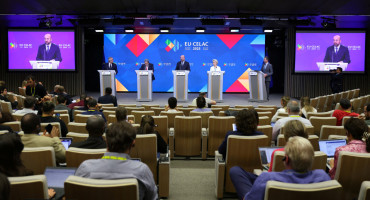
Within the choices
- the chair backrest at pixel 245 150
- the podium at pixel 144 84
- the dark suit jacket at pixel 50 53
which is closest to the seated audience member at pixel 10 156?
the chair backrest at pixel 245 150

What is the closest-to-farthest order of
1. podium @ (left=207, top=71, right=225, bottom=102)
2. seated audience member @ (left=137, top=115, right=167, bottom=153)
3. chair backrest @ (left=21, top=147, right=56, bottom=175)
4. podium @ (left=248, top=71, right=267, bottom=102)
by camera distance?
1. chair backrest @ (left=21, top=147, right=56, bottom=175)
2. seated audience member @ (left=137, top=115, right=167, bottom=153)
3. podium @ (left=207, top=71, right=225, bottom=102)
4. podium @ (left=248, top=71, right=267, bottom=102)

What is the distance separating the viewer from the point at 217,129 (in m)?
6.15

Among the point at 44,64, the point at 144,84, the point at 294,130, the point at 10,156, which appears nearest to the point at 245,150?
the point at 294,130

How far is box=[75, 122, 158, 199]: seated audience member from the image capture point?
2.57 meters

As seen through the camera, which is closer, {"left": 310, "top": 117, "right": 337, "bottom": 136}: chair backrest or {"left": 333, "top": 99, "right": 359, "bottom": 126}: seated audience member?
{"left": 310, "top": 117, "right": 337, "bottom": 136}: chair backrest

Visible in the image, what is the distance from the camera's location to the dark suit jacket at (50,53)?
14.1m

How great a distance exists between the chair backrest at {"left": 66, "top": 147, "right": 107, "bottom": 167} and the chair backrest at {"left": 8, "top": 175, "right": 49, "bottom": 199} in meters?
0.90

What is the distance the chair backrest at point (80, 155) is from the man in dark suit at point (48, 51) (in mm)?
11570

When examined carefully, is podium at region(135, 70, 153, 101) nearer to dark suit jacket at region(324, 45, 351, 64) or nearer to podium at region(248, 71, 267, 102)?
podium at region(248, 71, 267, 102)

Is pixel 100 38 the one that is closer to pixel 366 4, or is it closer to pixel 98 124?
pixel 366 4

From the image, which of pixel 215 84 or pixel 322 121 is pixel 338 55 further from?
pixel 322 121

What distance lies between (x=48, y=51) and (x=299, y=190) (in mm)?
13234

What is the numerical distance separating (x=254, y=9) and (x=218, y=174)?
335 inches

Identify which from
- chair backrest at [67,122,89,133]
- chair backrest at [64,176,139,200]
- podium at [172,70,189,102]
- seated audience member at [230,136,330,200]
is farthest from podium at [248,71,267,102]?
chair backrest at [64,176,139,200]
